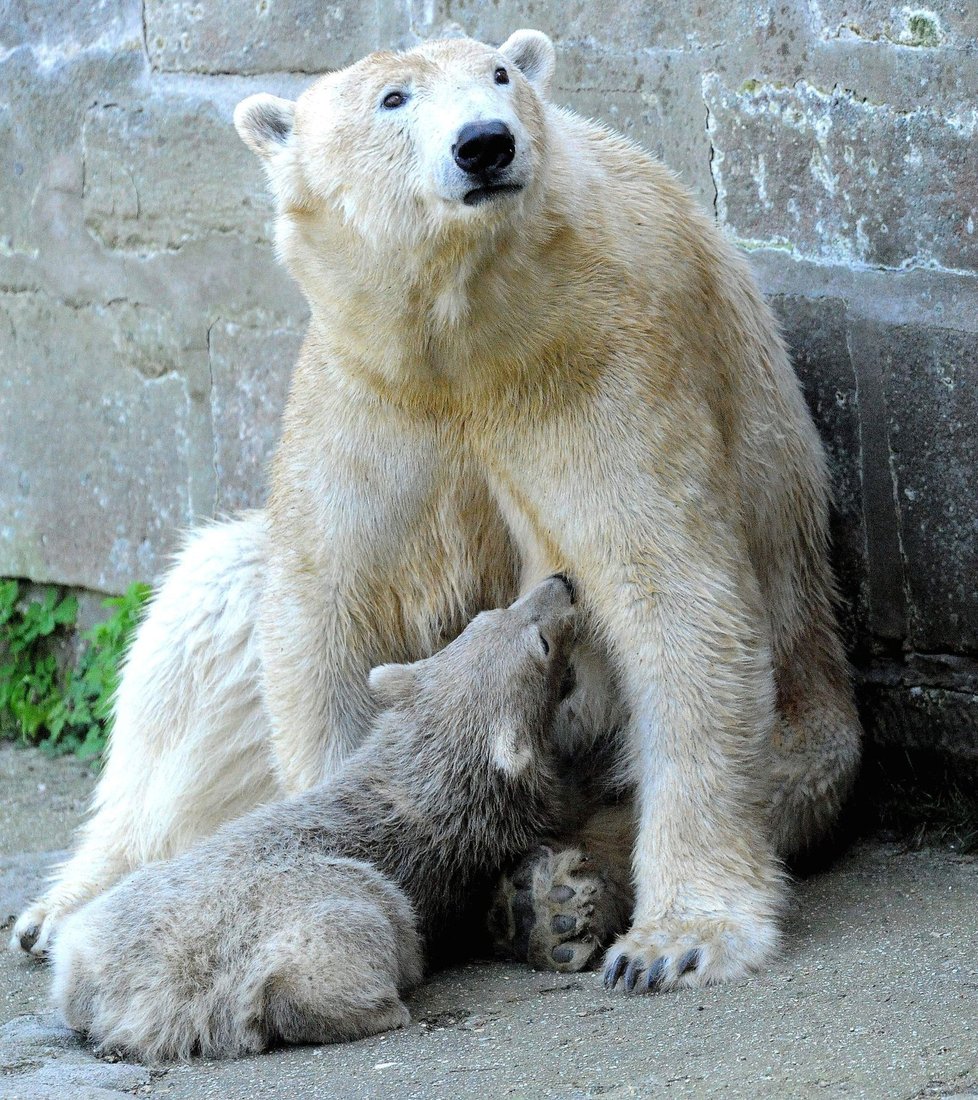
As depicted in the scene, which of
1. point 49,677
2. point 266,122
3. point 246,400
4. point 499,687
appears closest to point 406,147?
point 266,122

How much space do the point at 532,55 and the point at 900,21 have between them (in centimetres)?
90

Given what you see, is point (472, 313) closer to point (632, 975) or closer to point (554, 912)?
point (554, 912)

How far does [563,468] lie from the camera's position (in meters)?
3.68

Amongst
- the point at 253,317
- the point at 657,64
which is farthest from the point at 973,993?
the point at 253,317

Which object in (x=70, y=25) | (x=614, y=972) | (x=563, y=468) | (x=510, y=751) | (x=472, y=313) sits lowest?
(x=614, y=972)

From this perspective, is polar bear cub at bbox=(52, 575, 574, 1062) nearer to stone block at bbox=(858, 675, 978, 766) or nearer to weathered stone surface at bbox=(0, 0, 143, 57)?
stone block at bbox=(858, 675, 978, 766)

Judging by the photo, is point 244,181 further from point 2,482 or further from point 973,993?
point 973,993

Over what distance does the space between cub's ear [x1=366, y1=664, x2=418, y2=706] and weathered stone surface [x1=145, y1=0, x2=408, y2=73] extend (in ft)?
7.10

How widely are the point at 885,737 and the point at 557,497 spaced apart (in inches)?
53.5

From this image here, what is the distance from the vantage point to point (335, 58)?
5133mm

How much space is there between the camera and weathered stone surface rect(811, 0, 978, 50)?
12.6ft

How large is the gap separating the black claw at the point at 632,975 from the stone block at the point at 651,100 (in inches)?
84.8

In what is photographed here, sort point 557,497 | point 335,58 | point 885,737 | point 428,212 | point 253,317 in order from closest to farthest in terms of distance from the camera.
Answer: point 428,212, point 557,497, point 885,737, point 335,58, point 253,317

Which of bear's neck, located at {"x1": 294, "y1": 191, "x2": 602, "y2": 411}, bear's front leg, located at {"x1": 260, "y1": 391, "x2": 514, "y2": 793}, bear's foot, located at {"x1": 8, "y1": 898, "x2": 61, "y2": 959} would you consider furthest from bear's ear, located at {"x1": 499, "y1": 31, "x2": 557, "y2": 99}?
bear's foot, located at {"x1": 8, "y1": 898, "x2": 61, "y2": 959}
